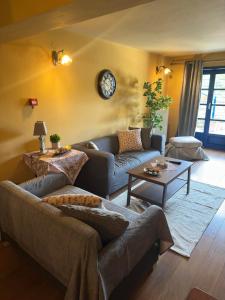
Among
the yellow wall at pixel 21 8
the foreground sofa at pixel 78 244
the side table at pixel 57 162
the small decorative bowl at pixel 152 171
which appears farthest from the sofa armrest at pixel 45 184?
the yellow wall at pixel 21 8

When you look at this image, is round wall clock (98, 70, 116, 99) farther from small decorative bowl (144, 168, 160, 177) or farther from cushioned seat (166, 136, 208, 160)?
cushioned seat (166, 136, 208, 160)

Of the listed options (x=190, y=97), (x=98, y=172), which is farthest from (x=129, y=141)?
(x=190, y=97)

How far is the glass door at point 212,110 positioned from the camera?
518 centimetres

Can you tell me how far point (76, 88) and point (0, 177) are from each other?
1.69 metres

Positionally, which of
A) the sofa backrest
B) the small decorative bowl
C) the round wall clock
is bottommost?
the small decorative bowl

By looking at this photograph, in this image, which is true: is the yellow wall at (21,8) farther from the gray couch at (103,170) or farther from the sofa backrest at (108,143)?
the sofa backrest at (108,143)

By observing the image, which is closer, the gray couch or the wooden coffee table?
the wooden coffee table

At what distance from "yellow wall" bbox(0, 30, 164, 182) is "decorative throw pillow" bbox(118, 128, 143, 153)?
39 centimetres

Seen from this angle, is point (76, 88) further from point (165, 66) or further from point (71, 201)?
point (165, 66)

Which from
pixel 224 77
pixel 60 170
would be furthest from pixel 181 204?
pixel 224 77

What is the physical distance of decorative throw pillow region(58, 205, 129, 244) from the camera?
1393 millimetres

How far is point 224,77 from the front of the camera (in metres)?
5.08

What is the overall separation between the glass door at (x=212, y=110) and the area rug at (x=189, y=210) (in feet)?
8.24

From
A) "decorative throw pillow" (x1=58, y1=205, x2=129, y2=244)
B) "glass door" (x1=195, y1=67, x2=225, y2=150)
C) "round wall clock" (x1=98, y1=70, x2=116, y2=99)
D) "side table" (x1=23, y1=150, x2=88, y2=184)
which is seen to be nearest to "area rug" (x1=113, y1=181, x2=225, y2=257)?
"side table" (x1=23, y1=150, x2=88, y2=184)
